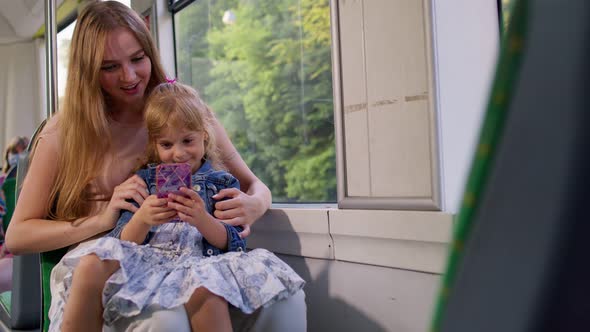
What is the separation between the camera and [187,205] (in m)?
1.62

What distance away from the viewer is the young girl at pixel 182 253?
4.94ft

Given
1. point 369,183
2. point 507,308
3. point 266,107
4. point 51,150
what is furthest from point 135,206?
point 266,107

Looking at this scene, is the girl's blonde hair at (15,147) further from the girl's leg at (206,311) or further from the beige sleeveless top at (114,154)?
the girl's leg at (206,311)

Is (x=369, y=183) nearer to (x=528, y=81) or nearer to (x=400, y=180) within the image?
(x=400, y=180)

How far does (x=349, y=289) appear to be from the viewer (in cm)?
186

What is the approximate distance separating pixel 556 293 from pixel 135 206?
165 cm

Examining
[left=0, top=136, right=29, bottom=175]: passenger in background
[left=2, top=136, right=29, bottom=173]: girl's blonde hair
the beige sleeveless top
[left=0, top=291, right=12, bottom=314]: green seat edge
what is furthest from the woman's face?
[left=2, top=136, right=29, bottom=173]: girl's blonde hair

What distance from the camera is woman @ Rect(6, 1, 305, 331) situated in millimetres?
1874

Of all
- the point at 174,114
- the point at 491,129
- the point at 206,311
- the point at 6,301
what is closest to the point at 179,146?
the point at 174,114

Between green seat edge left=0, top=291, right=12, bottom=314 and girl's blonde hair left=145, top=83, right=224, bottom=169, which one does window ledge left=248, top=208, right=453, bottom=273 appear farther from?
green seat edge left=0, top=291, right=12, bottom=314

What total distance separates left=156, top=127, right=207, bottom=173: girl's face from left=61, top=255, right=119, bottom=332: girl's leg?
1.29 feet

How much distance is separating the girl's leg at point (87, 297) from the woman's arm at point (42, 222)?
334 mm

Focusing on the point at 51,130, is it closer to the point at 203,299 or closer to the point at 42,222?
the point at 42,222

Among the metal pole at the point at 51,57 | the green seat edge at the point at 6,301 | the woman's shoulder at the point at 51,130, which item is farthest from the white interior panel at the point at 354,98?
the green seat edge at the point at 6,301
